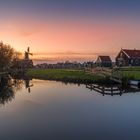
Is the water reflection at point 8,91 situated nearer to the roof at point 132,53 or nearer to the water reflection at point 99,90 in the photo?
the water reflection at point 99,90

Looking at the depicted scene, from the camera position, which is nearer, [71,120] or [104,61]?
[71,120]

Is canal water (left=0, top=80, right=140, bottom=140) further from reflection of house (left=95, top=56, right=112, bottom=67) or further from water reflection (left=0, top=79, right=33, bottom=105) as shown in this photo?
reflection of house (left=95, top=56, right=112, bottom=67)

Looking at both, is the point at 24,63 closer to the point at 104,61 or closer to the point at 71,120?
the point at 104,61

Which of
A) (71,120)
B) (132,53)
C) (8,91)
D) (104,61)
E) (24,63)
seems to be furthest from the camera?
(24,63)

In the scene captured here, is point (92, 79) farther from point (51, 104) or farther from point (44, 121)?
point (44, 121)

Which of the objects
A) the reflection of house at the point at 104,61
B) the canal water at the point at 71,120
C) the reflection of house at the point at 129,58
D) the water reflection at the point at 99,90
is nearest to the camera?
the canal water at the point at 71,120

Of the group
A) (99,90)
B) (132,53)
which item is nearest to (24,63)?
(132,53)

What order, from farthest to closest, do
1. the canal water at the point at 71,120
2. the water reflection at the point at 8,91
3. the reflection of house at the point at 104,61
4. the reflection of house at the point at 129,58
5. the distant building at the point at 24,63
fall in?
the distant building at the point at 24,63 → the reflection of house at the point at 104,61 → the reflection of house at the point at 129,58 → the water reflection at the point at 8,91 → the canal water at the point at 71,120

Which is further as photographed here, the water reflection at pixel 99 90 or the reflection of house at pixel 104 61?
the reflection of house at pixel 104 61

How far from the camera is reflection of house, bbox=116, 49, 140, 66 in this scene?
77969 millimetres

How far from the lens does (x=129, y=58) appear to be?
77750 mm

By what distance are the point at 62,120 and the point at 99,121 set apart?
6.64 ft

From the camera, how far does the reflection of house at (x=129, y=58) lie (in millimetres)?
77969

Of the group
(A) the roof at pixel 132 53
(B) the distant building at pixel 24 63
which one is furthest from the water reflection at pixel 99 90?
(B) the distant building at pixel 24 63
